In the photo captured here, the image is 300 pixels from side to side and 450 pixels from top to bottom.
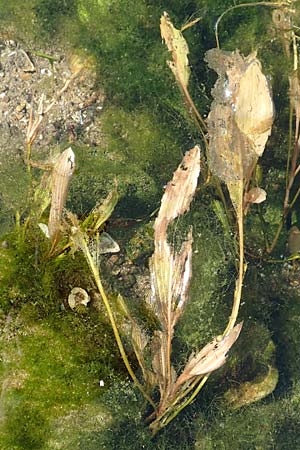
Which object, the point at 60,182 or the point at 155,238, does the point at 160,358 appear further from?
the point at 60,182

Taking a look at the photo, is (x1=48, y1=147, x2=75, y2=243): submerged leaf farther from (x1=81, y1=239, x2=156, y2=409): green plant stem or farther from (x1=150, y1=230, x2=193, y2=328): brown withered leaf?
(x1=150, y1=230, x2=193, y2=328): brown withered leaf

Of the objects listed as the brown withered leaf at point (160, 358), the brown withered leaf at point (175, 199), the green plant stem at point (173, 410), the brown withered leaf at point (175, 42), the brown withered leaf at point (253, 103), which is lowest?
the green plant stem at point (173, 410)

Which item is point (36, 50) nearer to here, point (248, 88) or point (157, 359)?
point (248, 88)

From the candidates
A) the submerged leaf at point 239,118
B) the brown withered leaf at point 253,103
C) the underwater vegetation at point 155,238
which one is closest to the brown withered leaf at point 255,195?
the underwater vegetation at point 155,238

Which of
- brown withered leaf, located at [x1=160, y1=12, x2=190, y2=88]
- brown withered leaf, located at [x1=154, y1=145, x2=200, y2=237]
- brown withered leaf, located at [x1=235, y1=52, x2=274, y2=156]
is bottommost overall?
brown withered leaf, located at [x1=154, y1=145, x2=200, y2=237]

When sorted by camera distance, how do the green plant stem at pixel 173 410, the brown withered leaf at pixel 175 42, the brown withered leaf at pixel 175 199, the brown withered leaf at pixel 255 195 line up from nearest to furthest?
the brown withered leaf at pixel 175 199 → the green plant stem at pixel 173 410 → the brown withered leaf at pixel 255 195 → the brown withered leaf at pixel 175 42

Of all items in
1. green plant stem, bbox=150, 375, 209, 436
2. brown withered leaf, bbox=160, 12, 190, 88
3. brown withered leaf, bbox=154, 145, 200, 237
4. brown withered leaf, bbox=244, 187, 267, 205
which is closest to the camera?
brown withered leaf, bbox=154, 145, 200, 237

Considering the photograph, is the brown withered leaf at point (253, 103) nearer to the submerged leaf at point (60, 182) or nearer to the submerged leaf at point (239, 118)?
the submerged leaf at point (239, 118)

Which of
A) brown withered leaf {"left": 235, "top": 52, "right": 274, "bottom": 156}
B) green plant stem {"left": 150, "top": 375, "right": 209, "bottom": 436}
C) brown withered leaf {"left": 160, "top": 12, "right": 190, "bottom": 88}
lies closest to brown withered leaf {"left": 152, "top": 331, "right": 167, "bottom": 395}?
green plant stem {"left": 150, "top": 375, "right": 209, "bottom": 436}
